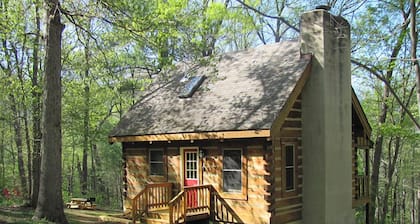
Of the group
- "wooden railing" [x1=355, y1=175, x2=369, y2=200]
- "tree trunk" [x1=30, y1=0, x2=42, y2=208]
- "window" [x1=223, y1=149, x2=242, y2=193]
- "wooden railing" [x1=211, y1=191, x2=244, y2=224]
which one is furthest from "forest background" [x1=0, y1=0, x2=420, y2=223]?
"wooden railing" [x1=211, y1=191, x2=244, y2=224]

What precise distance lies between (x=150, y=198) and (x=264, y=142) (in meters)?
4.41

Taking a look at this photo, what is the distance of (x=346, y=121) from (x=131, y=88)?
17.0 meters

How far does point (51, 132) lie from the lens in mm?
11312

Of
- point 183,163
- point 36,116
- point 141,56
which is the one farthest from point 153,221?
point 141,56

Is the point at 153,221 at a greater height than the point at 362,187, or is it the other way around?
the point at 362,187

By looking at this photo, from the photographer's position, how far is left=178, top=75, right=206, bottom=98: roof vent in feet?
50.0

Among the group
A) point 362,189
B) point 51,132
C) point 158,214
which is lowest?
point 158,214

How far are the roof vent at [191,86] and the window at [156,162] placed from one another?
2314 mm

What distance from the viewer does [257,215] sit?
1176cm

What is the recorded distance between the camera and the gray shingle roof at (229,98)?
12.2 meters

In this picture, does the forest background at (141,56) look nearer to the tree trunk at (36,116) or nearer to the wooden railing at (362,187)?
the tree trunk at (36,116)

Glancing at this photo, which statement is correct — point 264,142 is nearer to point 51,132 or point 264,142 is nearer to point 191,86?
point 191,86

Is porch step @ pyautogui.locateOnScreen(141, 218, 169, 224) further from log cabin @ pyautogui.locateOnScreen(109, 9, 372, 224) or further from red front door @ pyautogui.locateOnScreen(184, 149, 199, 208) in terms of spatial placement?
red front door @ pyautogui.locateOnScreen(184, 149, 199, 208)

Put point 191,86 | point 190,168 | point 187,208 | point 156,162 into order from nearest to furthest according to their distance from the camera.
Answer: point 187,208 → point 190,168 → point 156,162 → point 191,86
